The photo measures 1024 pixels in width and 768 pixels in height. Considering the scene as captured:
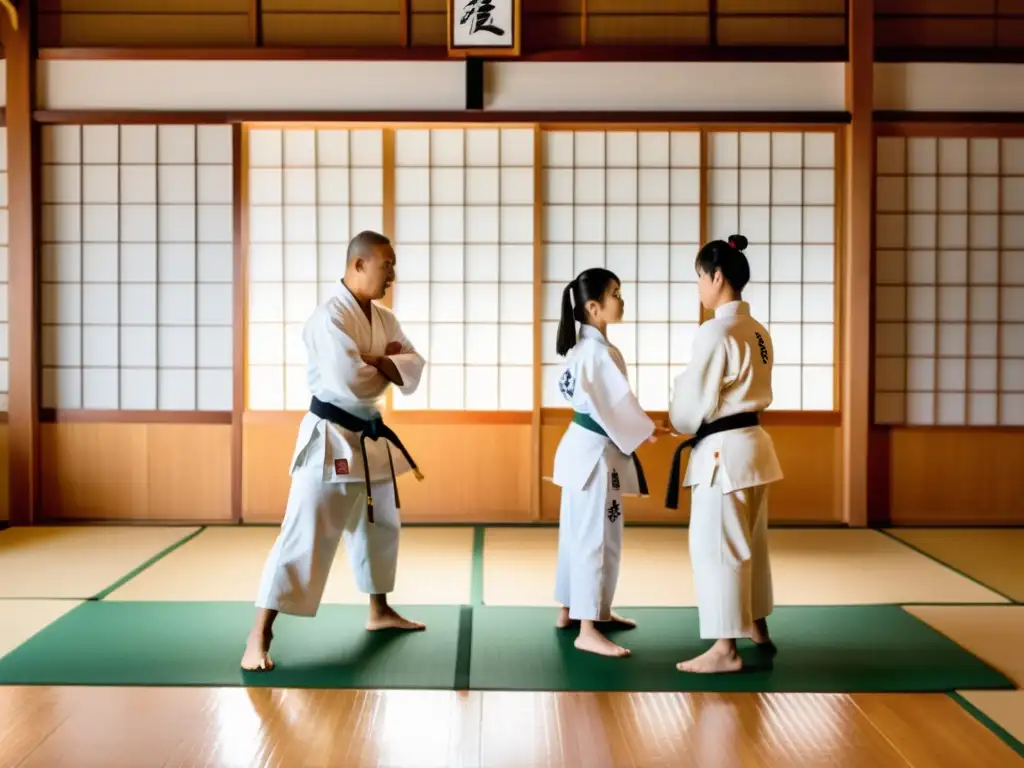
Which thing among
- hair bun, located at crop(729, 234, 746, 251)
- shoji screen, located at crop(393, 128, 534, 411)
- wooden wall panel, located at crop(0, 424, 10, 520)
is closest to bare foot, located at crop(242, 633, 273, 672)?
hair bun, located at crop(729, 234, 746, 251)

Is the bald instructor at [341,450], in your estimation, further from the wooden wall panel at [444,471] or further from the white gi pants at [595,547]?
the wooden wall panel at [444,471]

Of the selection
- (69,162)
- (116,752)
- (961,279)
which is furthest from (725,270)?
(69,162)

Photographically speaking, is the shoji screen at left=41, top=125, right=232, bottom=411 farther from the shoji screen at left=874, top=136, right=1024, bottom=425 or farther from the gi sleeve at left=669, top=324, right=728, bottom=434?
the shoji screen at left=874, top=136, right=1024, bottom=425

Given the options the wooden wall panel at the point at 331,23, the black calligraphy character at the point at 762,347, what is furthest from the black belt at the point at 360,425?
the wooden wall panel at the point at 331,23

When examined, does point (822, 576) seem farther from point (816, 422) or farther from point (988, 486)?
point (988, 486)

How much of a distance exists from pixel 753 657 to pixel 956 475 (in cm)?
320

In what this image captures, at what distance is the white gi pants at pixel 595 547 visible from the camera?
329 centimetres

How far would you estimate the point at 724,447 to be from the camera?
3.10 meters

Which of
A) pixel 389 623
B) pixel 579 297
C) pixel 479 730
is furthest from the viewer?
pixel 389 623

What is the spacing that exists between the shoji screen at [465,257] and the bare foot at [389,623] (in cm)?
234

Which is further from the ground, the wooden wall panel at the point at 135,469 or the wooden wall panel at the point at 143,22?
the wooden wall panel at the point at 143,22

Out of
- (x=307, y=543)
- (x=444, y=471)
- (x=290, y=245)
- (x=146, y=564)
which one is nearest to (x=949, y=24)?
(x=444, y=471)

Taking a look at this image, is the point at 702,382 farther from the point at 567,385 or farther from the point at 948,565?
the point at 948,565

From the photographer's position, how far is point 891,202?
5781mm
